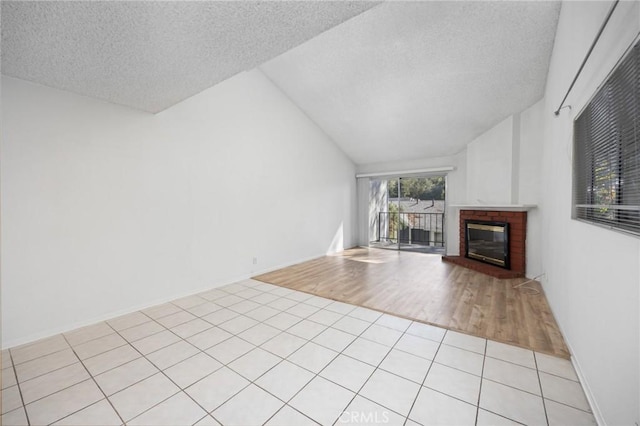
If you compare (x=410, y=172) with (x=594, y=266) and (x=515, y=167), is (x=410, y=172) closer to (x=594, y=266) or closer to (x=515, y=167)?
(x=515, y=167)

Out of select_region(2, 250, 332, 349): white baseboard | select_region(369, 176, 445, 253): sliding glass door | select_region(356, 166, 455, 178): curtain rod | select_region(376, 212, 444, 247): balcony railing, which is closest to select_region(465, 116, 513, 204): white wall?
select_region(356, 166, 455, 178): curtain rod

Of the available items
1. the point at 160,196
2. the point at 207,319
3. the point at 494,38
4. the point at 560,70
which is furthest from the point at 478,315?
the point at 160,196

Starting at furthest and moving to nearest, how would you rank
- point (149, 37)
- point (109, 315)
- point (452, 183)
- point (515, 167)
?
point (452, 183)
point (515, 167)
point (109, 315)
point (149, 37)

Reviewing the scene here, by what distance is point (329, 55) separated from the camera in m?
3.71

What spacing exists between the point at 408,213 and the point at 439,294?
13.9 feet

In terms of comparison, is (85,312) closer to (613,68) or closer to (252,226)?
(252,226)

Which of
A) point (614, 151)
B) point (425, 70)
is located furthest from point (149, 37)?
point (425, 70)

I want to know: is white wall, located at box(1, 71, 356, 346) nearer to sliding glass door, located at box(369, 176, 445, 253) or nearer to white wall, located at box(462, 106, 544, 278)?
sliding glass door, located at box(369, 176, 445, 253)

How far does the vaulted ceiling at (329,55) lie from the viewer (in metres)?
1.55

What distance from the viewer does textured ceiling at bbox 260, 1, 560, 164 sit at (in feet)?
9.09

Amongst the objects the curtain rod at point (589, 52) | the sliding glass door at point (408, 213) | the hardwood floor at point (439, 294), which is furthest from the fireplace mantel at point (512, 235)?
the curtain rod at point (589, 52)

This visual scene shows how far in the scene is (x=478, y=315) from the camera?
2670 mm

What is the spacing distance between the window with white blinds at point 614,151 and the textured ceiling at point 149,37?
1381mm

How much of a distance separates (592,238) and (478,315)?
1.45 metres
